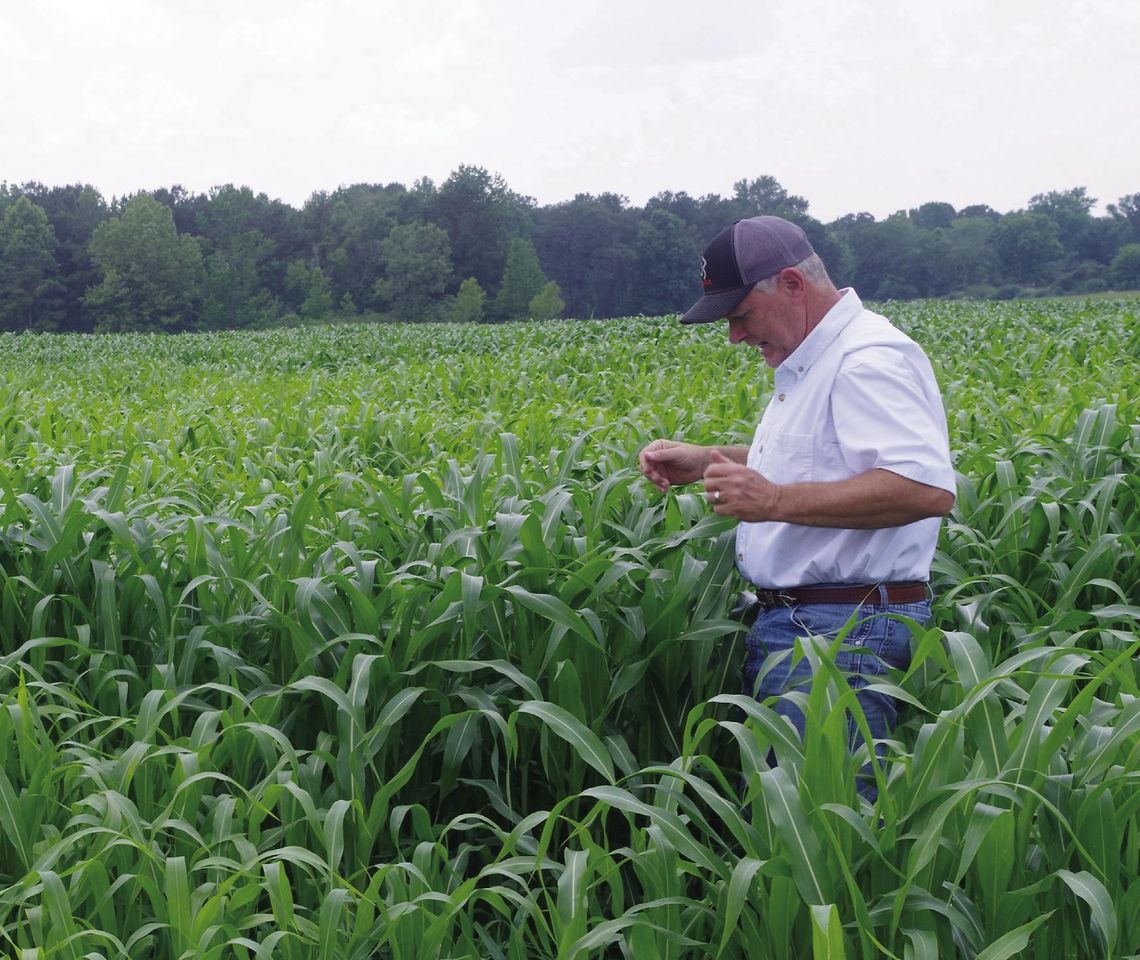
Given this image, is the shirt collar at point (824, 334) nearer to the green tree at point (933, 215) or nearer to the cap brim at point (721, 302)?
the cap brim at point (721, 302)

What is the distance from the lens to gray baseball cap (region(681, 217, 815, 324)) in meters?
2.70

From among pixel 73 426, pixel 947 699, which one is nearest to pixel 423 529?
pixel 947 699

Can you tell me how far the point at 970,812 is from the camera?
1.88m

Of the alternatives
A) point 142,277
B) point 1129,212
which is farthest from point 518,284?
point 1129,212

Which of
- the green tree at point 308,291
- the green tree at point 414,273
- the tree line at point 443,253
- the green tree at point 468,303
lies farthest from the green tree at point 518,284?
the green tree at point 308,291

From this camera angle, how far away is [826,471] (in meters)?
2.67

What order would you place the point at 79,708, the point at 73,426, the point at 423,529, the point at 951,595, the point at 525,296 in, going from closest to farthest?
the point at 951,595 < the point at 79,708 < the point at 423,529 < the point at 73,426 < the point at 525,296

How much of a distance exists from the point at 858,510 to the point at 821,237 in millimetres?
84875

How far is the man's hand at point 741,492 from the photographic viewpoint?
2574 millimetres

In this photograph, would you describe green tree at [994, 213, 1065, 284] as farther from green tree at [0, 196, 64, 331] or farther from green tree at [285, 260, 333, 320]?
green tree at [0, 196, 64, 331]

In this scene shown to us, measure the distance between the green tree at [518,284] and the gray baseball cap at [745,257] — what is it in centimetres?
7575

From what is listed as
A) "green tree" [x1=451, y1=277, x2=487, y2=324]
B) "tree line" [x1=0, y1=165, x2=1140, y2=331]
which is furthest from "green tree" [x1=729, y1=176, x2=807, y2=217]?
"green tree" [x1=451, y1=277, x2=487, y2=324]

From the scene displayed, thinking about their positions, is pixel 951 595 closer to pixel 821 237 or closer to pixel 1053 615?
pixel 1053 615

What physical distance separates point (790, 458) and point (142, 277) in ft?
237
